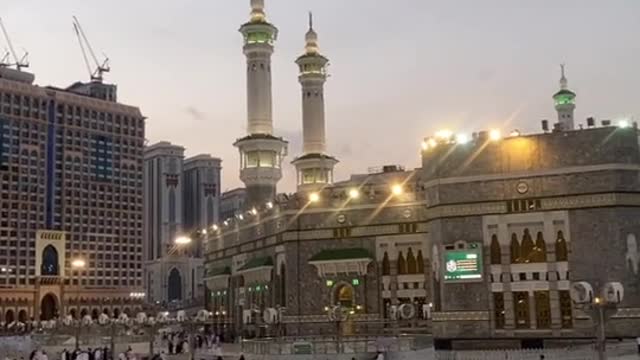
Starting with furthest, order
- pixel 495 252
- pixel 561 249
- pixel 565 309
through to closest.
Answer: pixel 495 252 → pixel 561 249 → pixel 565 309

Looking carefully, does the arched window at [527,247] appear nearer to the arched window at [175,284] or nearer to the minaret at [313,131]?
the minaret at [313,131]

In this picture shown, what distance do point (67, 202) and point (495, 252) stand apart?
86704 mm

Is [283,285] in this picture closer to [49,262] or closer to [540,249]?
[540,249]

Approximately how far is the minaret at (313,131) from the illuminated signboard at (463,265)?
30.7m

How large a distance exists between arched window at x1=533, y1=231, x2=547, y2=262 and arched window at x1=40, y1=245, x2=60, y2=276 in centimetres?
8588

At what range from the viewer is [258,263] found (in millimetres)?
53938

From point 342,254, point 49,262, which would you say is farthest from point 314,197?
point 49,262

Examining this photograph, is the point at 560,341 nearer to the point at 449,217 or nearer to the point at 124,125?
the point at 449,217

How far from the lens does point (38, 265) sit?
359 feet

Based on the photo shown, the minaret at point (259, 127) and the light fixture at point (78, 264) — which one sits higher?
the minaret at point (259, 127)

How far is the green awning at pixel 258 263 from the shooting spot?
5269 centimetres

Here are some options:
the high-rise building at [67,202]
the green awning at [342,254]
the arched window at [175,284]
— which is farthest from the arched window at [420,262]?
the arched window at [175,284]

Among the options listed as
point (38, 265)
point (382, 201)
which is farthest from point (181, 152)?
A: point (382, 201)

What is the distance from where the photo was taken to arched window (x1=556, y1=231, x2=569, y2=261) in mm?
36688
